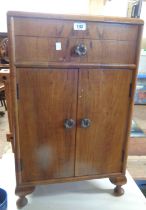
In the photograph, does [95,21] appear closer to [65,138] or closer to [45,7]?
[65,138]

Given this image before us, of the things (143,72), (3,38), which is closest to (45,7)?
(3,38)

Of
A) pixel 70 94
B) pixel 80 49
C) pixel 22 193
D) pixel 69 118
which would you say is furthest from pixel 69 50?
pixel 22 193

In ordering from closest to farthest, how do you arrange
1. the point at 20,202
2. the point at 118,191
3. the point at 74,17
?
the point at 74,17 → the point at 20,202 → the point at 118,191

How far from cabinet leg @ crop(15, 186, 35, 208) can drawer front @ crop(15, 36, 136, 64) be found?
628mm

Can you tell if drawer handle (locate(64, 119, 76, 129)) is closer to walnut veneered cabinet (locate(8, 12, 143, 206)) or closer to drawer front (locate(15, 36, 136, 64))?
walnut veneered cabinet (locate(8, 12, 143, 206))

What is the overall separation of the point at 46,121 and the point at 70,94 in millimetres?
170

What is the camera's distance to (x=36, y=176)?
1063 millimetres

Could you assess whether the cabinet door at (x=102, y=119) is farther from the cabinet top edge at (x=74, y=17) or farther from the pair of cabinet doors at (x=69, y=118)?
the cabinet top edge at (x=74, y=17)

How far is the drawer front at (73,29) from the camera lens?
2.79 feet

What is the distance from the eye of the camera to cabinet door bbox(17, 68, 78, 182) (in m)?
0.93

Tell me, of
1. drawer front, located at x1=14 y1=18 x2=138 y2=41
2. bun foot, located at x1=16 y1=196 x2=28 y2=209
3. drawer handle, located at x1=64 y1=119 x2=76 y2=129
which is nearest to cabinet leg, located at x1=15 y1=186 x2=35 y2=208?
bun foot, located at x1=16 y1=196 x2=28 y2=209

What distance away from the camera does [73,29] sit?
0.89 metres

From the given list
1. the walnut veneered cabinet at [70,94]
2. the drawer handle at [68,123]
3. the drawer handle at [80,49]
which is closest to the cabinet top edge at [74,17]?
the walnut veneered cabinet at [70,94]

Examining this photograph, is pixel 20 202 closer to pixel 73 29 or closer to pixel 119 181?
pixel 119 181
